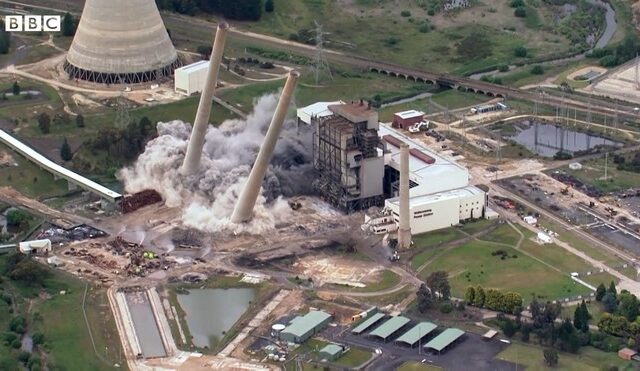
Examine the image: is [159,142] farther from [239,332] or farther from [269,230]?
[239,332]

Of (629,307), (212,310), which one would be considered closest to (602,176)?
(629,307)

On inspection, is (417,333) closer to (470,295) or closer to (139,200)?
(470,295)

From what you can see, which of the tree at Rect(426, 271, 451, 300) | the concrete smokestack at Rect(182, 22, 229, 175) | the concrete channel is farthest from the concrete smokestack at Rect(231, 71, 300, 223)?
the tree at Rect(426, 271, 451, 300)

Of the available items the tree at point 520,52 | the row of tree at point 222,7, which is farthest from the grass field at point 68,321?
the tree at point 520,52

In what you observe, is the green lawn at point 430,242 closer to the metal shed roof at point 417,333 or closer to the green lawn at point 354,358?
the metal shed roof at point 417,333

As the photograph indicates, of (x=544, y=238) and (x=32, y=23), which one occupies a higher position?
(x=32, y=23)
